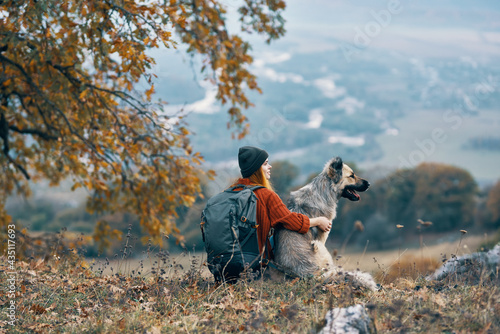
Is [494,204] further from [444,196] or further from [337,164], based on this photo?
[337,164]

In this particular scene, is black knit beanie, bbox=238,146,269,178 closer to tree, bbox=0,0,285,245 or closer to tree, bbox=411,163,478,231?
tree, bbox=0,0,285,245

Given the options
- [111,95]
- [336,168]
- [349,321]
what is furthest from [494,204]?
[349,321]

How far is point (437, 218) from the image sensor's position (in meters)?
57.2

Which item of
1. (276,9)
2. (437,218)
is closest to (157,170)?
(276,9)

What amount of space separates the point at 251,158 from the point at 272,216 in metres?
0.69

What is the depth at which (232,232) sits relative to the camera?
4992mm

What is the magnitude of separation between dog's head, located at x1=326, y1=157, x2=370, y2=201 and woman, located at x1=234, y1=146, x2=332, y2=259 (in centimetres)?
64

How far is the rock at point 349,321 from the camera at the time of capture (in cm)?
381

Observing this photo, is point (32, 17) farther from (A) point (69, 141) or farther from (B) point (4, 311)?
(B) point (4, 311)

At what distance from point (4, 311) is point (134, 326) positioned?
62.7 inches

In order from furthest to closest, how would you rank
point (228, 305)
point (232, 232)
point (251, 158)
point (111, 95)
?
point (111, 95), point (251, 158), point (232, 232), point (228, 305)

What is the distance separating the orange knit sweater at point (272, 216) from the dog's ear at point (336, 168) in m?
0.88

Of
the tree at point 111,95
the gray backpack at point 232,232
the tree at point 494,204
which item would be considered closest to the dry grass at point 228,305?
the gray backpack at point 232,232

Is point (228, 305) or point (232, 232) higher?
point (232, 232)
